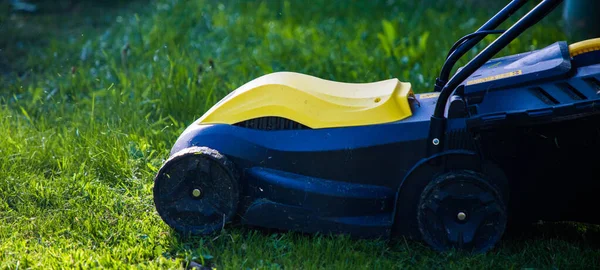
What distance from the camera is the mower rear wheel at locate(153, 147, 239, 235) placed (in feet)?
10.1

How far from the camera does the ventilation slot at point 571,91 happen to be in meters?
2.76

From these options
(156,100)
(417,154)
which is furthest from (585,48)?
(156,100)

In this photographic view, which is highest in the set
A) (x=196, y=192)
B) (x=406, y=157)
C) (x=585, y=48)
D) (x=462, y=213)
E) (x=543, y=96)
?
(x=585, y=48)

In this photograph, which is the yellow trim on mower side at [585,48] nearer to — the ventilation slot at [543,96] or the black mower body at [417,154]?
the black mower body at [417,154]

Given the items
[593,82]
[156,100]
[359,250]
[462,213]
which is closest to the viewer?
[593,82]

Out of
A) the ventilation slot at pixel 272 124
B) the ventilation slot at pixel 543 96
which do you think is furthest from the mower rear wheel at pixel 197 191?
the ventilation slot at pixel 543 96

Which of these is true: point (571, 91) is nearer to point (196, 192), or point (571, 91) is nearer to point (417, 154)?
point (417, 154)

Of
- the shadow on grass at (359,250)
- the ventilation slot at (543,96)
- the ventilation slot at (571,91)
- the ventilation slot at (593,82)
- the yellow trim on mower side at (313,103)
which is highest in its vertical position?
the ventilation slot at (593,82)

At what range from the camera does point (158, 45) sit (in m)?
5.62

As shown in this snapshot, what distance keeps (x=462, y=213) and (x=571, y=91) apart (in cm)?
61

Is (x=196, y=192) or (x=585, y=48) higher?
(x=585, y=48)

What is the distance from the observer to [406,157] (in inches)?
118

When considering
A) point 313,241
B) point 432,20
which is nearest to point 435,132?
point 313,241

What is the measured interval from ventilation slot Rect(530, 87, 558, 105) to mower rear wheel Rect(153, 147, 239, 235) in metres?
1.20
